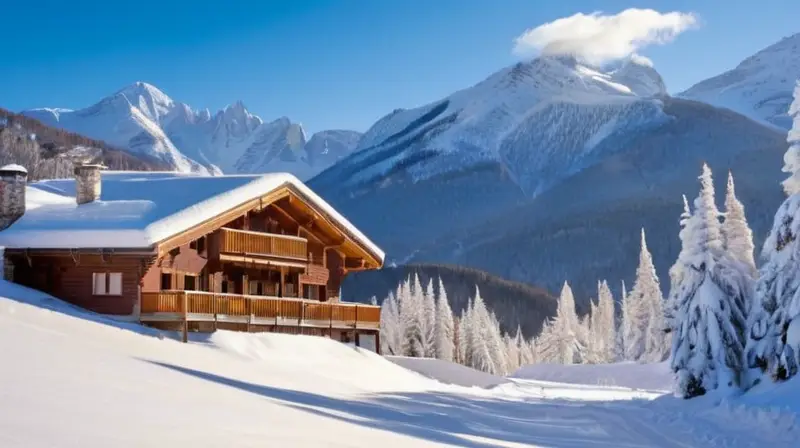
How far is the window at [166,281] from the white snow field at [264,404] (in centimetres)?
460

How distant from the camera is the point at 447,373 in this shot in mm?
41781

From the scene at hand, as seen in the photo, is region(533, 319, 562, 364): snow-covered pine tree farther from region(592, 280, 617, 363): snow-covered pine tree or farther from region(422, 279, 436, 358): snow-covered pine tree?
region(592, 280, 617, 363): snow-covered pine tree

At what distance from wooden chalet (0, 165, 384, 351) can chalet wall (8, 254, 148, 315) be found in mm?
35

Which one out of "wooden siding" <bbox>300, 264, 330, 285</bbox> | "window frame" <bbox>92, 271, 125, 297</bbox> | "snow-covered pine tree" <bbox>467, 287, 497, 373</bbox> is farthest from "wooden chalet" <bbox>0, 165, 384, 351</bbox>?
"snow-covered pine tree" <bbox>467, 287, 497, 373</bbox>

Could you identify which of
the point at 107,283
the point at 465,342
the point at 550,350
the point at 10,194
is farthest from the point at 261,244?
the point at 550,350

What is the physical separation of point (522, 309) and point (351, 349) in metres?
159

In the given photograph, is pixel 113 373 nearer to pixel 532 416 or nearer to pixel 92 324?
pixel 92 324

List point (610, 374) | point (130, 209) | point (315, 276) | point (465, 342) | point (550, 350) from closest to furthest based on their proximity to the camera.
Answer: point (130, 209) → point (315, 276) → point (610, 374) → point (465, 342) → point (550, 350)

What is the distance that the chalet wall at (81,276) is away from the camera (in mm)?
31766

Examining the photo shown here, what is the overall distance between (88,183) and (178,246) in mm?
4391

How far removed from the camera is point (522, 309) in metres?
192

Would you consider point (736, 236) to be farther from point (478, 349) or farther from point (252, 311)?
point (478, 349)

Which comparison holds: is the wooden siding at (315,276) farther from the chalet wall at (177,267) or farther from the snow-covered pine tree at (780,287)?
the snow-covered pine tree at (780,287)

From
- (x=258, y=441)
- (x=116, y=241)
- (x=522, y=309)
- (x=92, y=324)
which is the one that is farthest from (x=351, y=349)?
(x=522, y=309)
